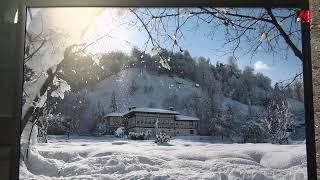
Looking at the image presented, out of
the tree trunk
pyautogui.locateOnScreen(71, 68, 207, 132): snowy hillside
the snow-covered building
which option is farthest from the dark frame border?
the snow-covered building

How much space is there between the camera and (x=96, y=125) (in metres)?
2.29

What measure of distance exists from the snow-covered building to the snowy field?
0.09 metres

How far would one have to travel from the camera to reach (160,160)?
7.47ft

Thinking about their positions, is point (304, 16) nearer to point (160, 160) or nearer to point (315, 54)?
point (315, 54)

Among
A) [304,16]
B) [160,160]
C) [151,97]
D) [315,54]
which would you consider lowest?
[160,160]

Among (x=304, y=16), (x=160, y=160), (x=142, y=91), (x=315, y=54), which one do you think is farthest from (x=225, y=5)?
(x=160, y=160)

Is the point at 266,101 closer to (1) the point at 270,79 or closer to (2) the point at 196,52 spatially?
(1) the point at 270,79

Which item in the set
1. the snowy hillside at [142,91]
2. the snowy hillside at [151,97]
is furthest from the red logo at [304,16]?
the snowy hillside at [142,91]

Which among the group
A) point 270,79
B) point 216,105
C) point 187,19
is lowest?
point 216,105

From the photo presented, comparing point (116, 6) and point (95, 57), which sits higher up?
point (116, 6)

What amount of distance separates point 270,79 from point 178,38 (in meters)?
0.62

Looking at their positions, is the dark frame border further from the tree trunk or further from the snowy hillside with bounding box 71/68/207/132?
the snowy hillside with bounding box 71/68/207/132

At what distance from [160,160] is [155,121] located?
0.78 feet

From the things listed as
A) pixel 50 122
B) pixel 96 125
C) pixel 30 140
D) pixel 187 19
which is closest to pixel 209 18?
pixel 187 19
